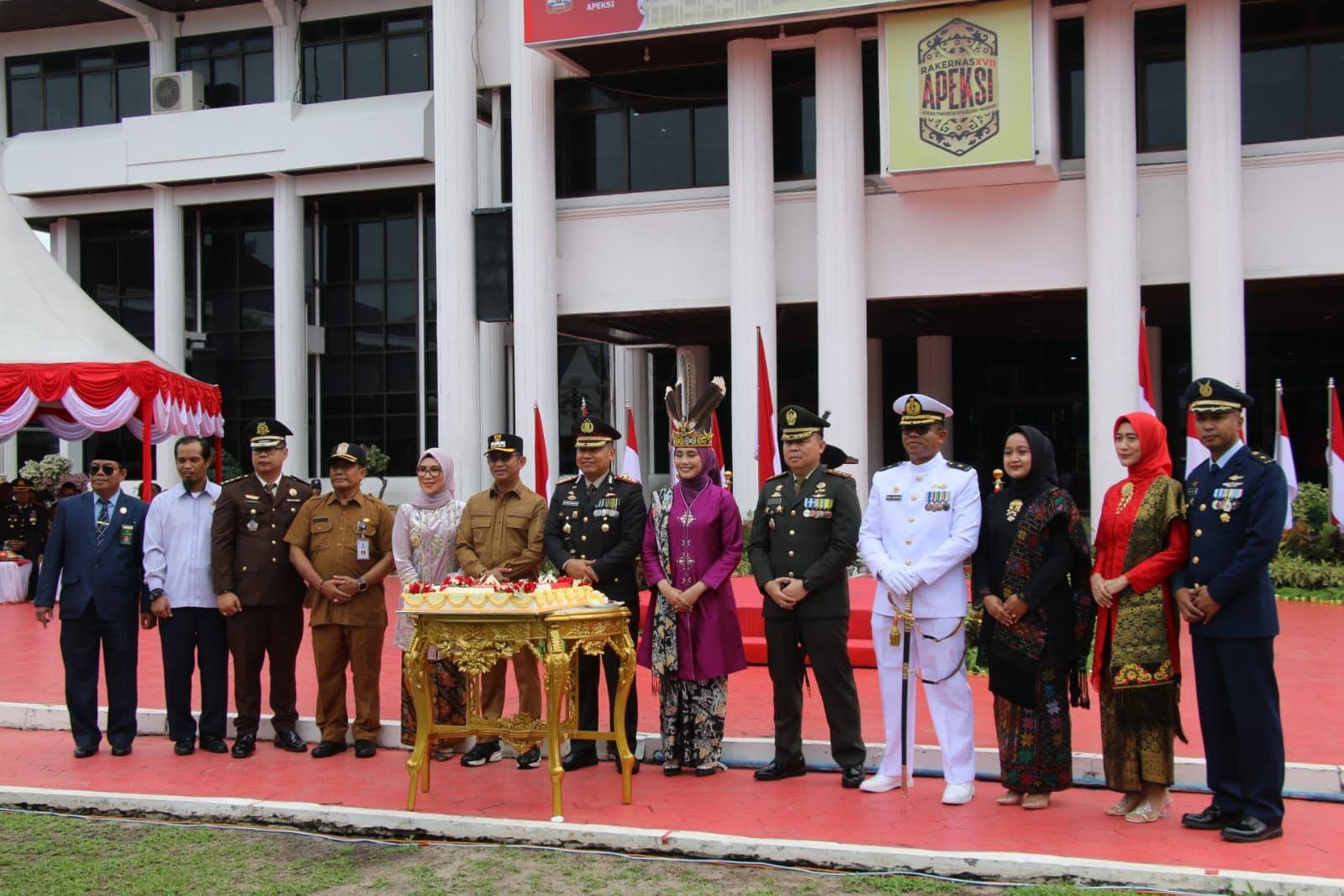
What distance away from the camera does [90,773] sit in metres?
7.66

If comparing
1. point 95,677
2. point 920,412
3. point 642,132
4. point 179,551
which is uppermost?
point 642,132

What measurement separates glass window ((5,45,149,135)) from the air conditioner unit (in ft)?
5.57

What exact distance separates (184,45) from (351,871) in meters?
25.2

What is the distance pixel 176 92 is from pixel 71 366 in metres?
12.2

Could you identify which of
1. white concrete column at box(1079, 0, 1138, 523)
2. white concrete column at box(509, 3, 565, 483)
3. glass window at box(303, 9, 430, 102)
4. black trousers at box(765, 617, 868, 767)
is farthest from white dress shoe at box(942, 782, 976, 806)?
glass window at box(303, 9, 430, 102)

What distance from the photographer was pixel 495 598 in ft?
21.4

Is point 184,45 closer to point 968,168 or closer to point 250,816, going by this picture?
point 968,168

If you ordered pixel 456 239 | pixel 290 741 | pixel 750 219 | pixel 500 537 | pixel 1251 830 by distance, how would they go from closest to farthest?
pixel 1251 830 → pixel 500 537 → pixel 290 741 → pixel 750 219 → pixel 456 239

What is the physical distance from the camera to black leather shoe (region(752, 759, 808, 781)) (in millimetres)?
7125

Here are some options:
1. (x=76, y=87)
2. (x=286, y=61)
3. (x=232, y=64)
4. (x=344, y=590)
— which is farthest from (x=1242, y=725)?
(x=76, y=87)

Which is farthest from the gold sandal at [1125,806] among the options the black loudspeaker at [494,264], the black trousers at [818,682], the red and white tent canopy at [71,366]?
the black loudspeaker at [494,264]

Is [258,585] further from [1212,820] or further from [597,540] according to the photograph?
[1212,820]

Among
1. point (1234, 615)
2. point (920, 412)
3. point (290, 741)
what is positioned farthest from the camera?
point (290, 741)

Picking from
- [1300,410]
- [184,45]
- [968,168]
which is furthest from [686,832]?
[184,45]
